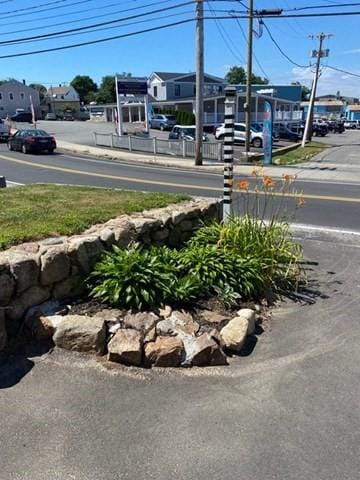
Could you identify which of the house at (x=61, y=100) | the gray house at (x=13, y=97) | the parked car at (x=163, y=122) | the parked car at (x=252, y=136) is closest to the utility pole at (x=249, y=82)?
the parked car at (x=252, y=136)

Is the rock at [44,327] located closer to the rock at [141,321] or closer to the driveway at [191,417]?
the driveway at [191,417]

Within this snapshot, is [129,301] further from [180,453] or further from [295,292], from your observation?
[295,292]

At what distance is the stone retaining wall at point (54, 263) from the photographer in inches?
158

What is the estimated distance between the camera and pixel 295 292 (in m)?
5.59

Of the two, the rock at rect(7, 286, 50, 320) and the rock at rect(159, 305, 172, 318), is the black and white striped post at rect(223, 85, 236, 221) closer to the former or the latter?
the rock at rect(159, 305, 172, 318)

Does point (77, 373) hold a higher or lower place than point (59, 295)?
lower

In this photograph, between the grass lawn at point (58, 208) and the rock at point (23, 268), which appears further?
the grass lawn at point (58, 208)

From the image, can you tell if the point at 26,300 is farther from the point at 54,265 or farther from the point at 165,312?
the point at 165,312

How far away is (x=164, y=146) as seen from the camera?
27969 millimetres

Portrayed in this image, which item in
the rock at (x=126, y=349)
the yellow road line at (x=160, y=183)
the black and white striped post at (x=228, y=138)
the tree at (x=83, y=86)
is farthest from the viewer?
the tree at (x=83, y=86)

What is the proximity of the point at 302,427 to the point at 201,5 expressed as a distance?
20.6 meters

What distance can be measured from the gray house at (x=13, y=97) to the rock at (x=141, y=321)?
98.0 m

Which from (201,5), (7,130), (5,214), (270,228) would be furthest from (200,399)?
(7,130)

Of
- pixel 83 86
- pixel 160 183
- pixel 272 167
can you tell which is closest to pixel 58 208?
pixel 160 183
